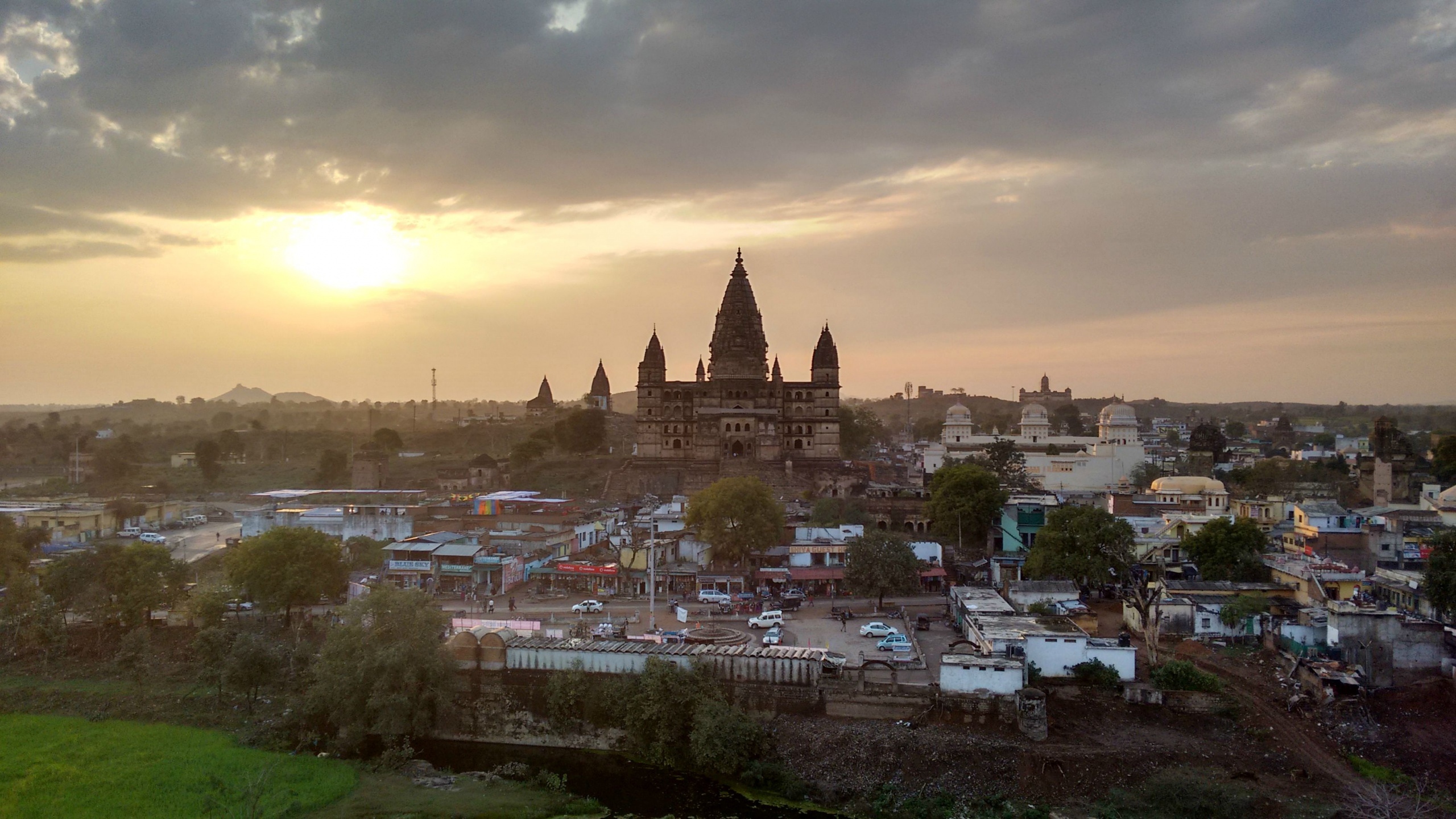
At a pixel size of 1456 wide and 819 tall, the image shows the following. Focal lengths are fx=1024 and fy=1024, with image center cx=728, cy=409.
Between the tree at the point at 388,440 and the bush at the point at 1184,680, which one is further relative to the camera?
the tree at the point at 388,440

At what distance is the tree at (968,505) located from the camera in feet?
115

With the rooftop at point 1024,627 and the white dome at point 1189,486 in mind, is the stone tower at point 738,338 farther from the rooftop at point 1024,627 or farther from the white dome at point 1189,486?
the rooftop at point 1024,627

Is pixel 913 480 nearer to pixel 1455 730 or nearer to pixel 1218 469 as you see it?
pixel 1218 469

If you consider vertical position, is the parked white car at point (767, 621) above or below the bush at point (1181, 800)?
above

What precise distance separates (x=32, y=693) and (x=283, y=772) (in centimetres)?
830

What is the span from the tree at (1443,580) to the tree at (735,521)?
17222mm

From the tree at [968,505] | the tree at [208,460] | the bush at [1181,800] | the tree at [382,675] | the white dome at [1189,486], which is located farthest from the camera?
the tree at [208,460]

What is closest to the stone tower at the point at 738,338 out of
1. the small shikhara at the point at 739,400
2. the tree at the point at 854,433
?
the small shikhara at the point at 739,400

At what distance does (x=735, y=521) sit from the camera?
106 ft

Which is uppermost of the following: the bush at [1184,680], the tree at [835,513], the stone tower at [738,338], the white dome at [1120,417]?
the stone tower at [738,338]

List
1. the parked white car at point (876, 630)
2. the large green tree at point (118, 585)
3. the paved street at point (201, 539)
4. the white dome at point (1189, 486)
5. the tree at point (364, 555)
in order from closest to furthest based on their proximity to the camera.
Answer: the parked white car at point (876, 630) → the large green tree at point (118, 585) → the tree at point (364, 555) → the paved street at point (201, 539) → the white dome at point (1189, 486)

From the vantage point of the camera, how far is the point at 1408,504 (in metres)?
40.1

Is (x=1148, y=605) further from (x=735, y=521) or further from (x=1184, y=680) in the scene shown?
(x=735, y=521)

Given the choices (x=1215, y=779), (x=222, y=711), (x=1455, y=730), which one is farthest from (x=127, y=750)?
(x=1455, y=730)
